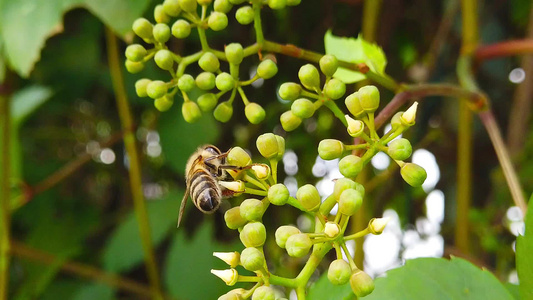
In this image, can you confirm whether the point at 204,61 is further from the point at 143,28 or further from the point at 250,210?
the point at 250,210

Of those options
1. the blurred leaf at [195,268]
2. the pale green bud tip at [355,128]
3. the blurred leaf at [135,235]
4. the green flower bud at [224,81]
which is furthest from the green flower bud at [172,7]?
the blurred leaf at [135,235]

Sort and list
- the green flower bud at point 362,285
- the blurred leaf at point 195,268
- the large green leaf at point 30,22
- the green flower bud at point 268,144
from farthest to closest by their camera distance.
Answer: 1. the blurred leaf at point 195,268
2. the large green leaf at point 30,22
3. the green flower bud at point 268,144
4. the green flower bud at point 362,285

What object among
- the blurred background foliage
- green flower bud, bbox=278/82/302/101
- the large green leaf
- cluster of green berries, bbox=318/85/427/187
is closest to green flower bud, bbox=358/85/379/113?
cluster of green berries, bbox=318/85/427/187

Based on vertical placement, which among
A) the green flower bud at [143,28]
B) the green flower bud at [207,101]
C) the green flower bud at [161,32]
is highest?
the green flower bud at [161,32]

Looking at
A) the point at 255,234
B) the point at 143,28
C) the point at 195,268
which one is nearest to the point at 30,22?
the point at 143,28

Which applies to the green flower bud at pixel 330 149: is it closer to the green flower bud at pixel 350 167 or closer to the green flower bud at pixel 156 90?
the green flower bud at pixel 350 167

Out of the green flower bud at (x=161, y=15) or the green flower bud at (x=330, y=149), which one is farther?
the green flower bud at (x=161, y=15)
